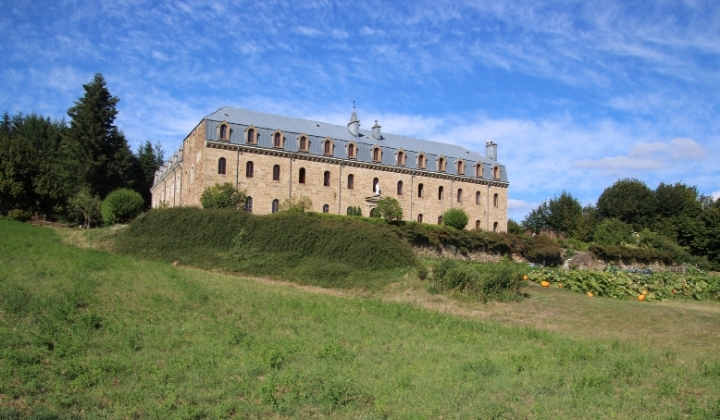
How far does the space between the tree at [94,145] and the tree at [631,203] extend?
5519 cm

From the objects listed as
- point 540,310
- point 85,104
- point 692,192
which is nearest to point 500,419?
point 540,310

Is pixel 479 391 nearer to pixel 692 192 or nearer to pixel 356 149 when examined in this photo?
pixel 356 149

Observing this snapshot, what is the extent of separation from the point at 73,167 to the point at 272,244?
31.7 meters

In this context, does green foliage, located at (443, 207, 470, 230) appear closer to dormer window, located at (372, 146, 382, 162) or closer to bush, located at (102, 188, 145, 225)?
dormer window, located at (372, 146, 382, 162)

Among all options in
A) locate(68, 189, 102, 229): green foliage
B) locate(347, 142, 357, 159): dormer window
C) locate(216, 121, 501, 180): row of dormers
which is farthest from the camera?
locate(347, 142, 357, 159): dormer window

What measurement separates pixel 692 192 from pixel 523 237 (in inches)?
1472

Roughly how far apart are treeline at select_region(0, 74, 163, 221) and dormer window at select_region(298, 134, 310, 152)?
49.5ft

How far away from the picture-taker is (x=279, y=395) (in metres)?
7.26

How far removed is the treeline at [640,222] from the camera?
1853 inches

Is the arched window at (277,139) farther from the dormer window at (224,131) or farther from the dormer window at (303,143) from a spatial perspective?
the dormer window at (224,131)

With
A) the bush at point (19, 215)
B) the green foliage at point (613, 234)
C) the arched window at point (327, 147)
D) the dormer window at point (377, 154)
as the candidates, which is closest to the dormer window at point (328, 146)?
the arched window at point (327, 147)

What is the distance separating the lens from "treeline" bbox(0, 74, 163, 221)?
3856cm

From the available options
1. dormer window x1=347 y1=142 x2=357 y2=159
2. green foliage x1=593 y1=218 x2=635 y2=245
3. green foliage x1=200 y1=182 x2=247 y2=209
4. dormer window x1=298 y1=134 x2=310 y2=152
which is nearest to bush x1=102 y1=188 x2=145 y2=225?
green foliage x1=200 y1=182 x2=247 y2=209

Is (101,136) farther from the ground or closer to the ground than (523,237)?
→ farther from the ground
